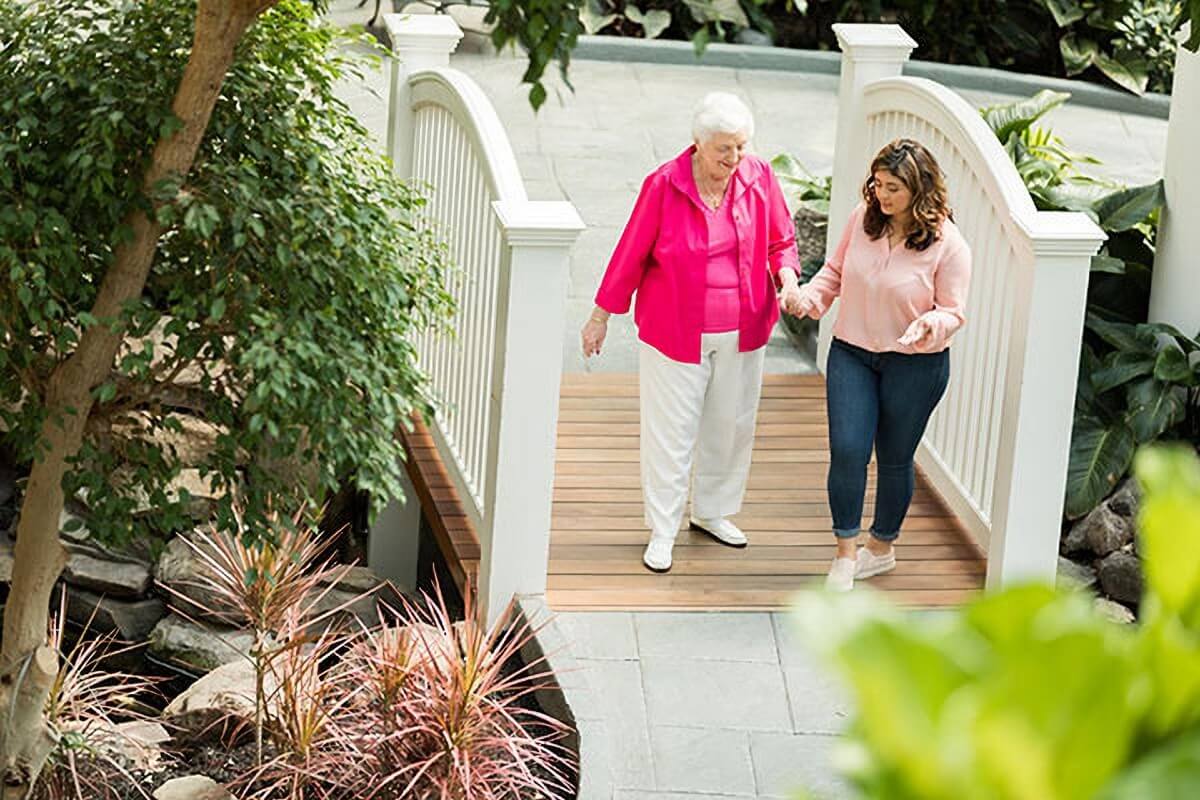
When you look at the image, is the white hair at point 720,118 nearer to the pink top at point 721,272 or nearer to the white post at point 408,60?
the pink top at point 721,272

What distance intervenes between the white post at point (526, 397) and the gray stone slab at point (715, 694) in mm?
494

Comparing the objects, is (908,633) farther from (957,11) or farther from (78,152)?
(957,11)

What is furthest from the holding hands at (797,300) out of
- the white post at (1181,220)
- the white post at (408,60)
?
the white post at (408,60)

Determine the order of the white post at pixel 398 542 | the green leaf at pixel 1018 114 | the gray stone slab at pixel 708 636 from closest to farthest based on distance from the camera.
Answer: the gray stone slab at pixel 708 636 → the white post at pixel 398 542 → the green leaf at pixel 1018 114

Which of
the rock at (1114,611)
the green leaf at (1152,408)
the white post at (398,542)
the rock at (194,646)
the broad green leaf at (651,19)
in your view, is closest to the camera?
the rock at (1114,611)

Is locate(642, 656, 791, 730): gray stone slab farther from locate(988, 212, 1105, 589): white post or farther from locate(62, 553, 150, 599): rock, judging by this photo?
locate(62, 553, 150, 599): rock

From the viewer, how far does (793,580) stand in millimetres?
6203

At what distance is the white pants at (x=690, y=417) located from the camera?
19.7 feet

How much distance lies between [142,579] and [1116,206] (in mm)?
3864

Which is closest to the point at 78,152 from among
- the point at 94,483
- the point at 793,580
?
the point at 94,483

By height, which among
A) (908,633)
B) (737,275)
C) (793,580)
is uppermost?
(908,633)

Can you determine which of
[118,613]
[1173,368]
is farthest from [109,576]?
[1173,368]

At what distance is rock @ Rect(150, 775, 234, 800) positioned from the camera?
5.70m

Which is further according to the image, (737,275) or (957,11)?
(957,11)
